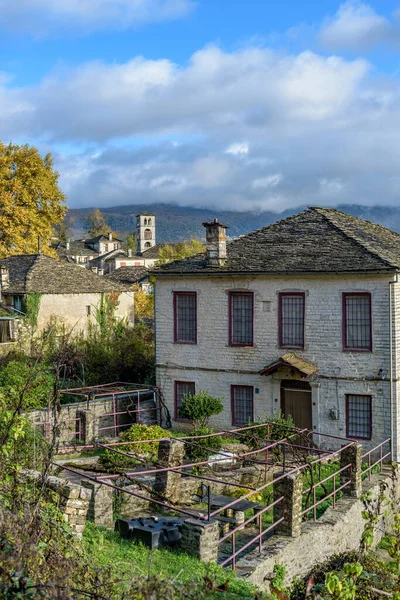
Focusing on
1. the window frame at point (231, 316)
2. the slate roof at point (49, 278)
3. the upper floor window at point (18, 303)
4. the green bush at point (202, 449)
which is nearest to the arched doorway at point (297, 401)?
the window frame at point (231, 316)

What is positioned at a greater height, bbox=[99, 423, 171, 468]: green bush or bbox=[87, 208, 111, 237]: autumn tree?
bbox=[87, 208, 111, 237]: autumn tree

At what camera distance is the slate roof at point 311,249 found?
→ 22.1 metres

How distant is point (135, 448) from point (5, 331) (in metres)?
18.5

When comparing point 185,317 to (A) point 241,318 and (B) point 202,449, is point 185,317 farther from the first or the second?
(B) point 202,449

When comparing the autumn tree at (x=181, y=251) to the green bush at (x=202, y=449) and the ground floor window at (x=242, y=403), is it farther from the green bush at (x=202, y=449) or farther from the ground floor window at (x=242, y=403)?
the green bush at (x=202, y=449)

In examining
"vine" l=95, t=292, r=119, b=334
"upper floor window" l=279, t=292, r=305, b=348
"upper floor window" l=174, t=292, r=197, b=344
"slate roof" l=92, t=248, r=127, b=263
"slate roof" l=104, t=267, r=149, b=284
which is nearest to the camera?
"upper floor window" l=279, t=292, r=305, b=348

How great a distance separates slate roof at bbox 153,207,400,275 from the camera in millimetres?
22062

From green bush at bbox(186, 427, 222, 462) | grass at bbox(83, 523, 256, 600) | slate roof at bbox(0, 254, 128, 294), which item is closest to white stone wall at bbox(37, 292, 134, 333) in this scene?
slate roof at bbox(0, 254, 128, 294)

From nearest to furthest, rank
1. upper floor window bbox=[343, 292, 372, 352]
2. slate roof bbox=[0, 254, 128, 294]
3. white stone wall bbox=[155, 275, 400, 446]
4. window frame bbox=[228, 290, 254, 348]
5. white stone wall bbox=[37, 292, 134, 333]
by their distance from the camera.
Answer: white stone wall bbox=[155, 275, 400, 446] < upper floor window bbox=[343, 292, 372, 352] < window frame bbox=[228, 290, 254, 348] < white stone wall bbox=[37, 292, 134, 333] < slate roof bbox=[0, 254, 128, 294]

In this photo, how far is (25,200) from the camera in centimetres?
4584

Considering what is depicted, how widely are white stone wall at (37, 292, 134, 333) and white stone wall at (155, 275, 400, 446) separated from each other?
11.4 meters

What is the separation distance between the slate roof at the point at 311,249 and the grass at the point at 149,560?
12.3m

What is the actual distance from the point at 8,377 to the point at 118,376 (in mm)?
6451

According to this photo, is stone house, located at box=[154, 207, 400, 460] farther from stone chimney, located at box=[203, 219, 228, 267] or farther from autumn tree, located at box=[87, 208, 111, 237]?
autumn tree, located at box=[87, 208, 111, 237]
